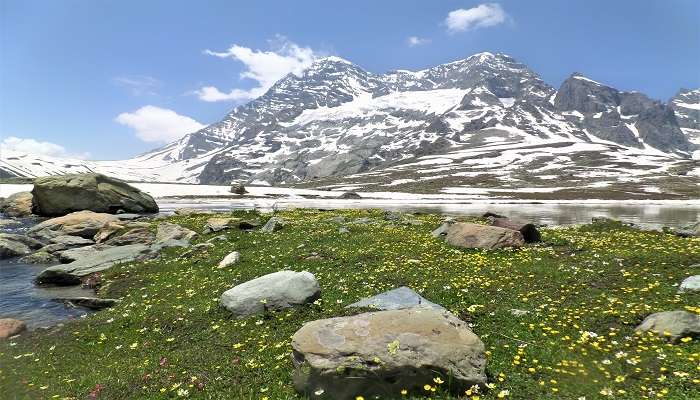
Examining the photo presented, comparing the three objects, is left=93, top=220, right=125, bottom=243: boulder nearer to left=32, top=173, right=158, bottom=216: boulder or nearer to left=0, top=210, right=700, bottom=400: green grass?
left=0, top=210, right=700, bottom=400: green grass

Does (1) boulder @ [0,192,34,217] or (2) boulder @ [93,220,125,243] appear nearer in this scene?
(2) boulder @ [93,220,125,243]

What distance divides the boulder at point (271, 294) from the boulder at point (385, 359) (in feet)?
17.8

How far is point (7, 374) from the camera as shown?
13.0m

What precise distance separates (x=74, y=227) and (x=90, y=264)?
1763cm

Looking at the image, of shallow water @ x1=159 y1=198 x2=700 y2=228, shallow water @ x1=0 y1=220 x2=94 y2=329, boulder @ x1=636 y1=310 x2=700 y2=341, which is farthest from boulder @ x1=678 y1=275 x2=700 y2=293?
shallow water @ x1=159 y1=198 x2=700 y2=228

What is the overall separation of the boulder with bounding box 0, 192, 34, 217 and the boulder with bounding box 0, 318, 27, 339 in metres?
57.1

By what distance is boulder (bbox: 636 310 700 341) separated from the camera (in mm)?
11984

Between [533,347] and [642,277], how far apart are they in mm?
8808

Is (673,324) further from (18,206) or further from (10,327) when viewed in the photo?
(18,206)

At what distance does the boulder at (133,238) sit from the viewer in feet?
112

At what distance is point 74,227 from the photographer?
41281mm

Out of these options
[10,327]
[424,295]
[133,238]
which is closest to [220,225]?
[133,238]

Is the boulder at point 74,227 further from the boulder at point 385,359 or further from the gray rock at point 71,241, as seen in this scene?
the boulder at point 385,359

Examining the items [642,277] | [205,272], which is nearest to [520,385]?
[642,277]
